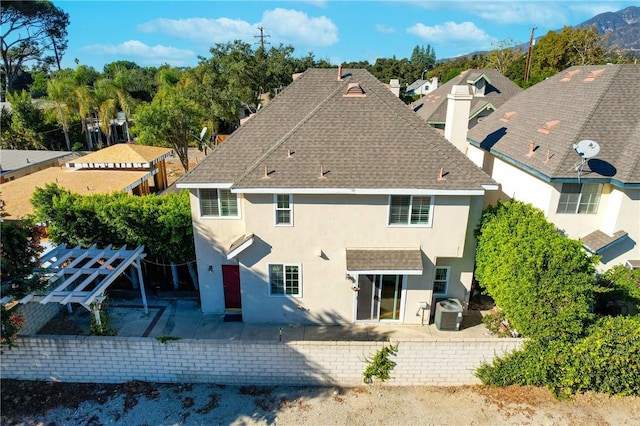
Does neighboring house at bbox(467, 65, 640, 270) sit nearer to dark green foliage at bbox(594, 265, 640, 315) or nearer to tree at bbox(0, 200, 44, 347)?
dark green foliage at bbox(594, 265, 640, 315)

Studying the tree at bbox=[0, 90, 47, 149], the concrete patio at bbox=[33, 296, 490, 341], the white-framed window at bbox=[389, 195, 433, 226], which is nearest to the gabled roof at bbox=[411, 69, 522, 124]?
the white-framed window at bbox=[389, 195, 433, 226]

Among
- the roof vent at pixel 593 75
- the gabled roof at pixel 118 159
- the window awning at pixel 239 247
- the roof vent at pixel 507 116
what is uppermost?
the roof vent at pixel 593 75

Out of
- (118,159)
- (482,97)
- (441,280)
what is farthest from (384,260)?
(482,97)

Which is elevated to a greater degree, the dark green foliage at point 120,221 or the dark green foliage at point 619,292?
the dark green foliage at point 120,221

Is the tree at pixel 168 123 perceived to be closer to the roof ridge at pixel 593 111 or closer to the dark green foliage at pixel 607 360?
the roof ridge at pixel 593 111

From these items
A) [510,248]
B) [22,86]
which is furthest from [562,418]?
[22,86]

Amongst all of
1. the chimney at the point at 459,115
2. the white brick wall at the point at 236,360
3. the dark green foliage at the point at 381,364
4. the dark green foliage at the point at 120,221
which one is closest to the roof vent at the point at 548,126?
the chimney at the point at 459,115
